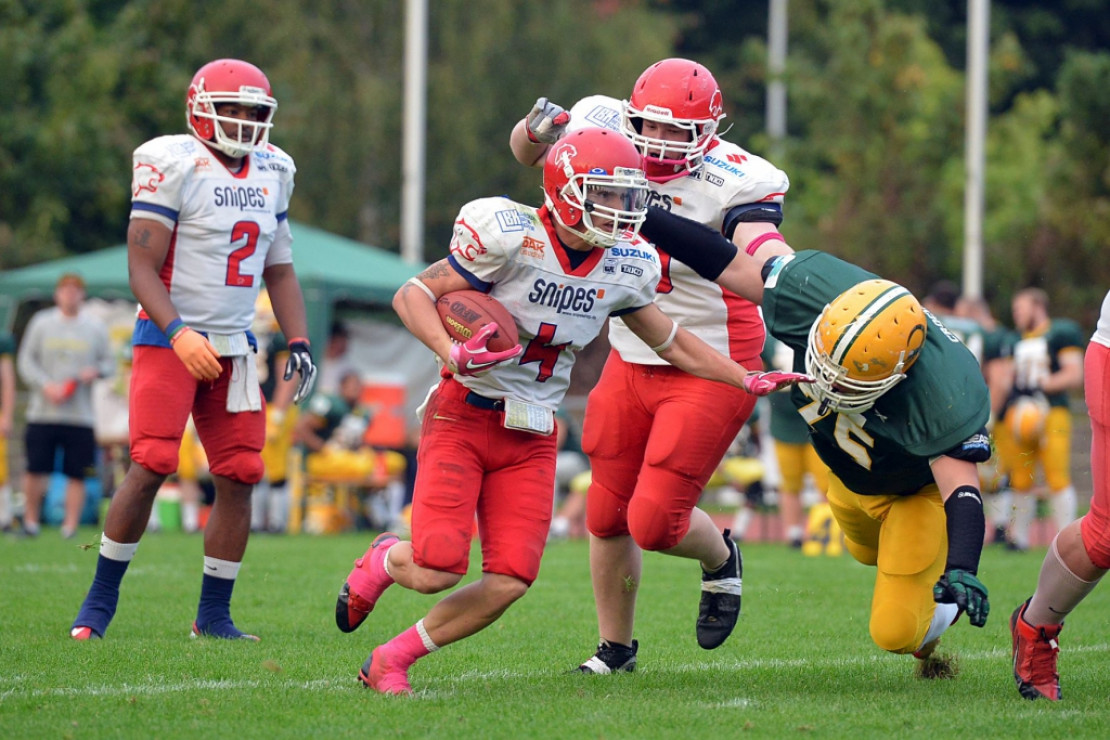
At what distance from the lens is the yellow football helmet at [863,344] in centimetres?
440

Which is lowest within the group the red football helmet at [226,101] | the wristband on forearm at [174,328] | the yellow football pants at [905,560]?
the yellow football pants at [905,560]

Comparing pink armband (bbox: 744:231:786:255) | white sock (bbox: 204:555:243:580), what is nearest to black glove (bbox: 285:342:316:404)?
white sock (bbox: 204:555:243:580)

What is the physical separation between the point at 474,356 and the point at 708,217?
1.29m

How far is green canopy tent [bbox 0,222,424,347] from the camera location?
13.8 meters

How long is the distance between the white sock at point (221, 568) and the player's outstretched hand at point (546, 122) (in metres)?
2.09

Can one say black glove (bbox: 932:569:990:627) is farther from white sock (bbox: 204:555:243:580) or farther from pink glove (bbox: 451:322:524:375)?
white sock (bbox: 204:555:243:580)

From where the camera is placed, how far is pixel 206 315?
574 centimetres

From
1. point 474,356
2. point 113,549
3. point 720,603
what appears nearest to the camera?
point 474,356

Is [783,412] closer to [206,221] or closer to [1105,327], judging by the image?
[206,221]

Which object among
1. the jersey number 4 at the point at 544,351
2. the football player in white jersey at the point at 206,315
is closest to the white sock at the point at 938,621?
the jersey number 4 at the point at 544,351

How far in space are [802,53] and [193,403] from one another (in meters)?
23.5

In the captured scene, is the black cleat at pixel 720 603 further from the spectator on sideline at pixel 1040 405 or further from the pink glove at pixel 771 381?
the spectator on sideline at pixel 1040 405

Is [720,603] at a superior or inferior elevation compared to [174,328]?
inferior

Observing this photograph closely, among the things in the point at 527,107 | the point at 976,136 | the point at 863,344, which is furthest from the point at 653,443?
the point at 527,107
